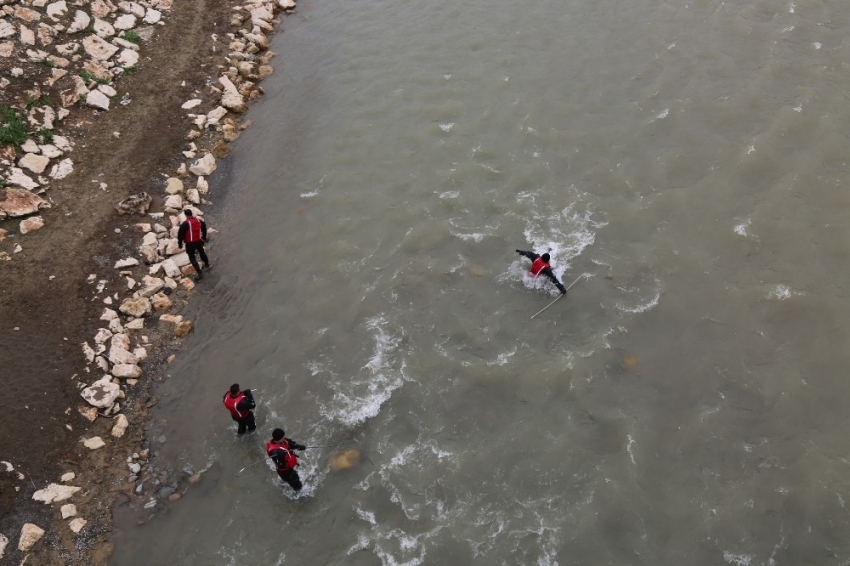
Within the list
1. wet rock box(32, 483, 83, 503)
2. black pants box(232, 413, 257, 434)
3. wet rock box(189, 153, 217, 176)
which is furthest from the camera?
wet rock box(189, 153, 217, 176)

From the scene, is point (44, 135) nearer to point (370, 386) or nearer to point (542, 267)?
point (370, 386)

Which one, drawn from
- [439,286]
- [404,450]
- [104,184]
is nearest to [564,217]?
[439,286]

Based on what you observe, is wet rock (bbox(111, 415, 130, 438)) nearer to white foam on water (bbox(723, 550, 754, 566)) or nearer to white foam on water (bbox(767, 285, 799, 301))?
white foam on water (bbox(723, 550, 754, 566))

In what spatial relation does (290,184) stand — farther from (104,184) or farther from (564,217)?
(564,217)

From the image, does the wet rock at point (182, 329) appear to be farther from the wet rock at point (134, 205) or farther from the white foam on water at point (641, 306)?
the white foam on water at point (641, 306)

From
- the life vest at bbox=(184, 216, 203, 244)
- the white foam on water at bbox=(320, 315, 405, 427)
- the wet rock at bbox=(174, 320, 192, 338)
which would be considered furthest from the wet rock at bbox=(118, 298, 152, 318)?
the white foam on water at bbox=(320, 315, 405, 427)

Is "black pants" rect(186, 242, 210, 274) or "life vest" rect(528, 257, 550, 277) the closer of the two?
"life vest" rect(528, 257, 550, 277)

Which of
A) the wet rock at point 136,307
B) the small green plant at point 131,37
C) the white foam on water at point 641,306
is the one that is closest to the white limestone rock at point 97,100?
the small green plant at point 131,37
